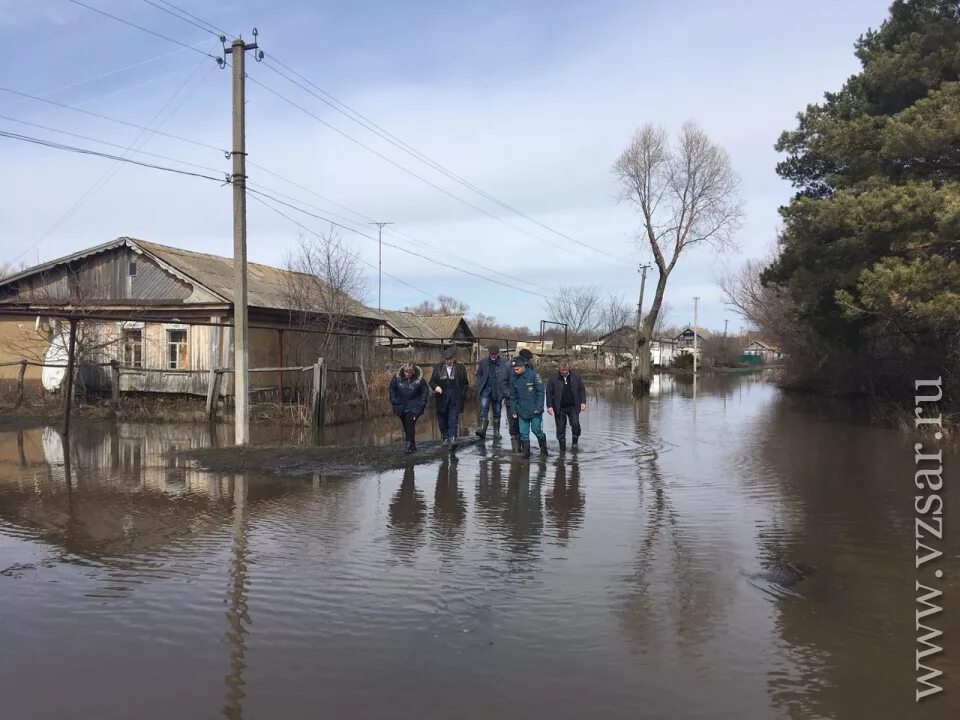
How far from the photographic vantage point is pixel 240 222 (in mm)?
12180

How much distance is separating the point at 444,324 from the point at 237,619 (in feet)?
154

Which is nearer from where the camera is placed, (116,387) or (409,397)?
(409,397)

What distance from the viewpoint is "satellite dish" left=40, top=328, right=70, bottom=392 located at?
19.5 meters

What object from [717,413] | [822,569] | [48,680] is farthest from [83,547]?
[717,413]

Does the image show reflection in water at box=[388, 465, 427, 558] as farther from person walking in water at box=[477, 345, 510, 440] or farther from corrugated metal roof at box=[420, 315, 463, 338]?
corrugated metal roof at box=[420, 315, 463, 338]

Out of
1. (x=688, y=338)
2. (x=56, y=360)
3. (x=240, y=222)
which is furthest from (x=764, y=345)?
(x=240, y=222)

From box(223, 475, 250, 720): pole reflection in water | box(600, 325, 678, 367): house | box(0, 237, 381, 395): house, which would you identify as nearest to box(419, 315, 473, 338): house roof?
box(600, 325, 678, 367): house

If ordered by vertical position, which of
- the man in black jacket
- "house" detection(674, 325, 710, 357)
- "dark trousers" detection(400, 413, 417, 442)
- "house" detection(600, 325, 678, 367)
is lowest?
"dark trousers" detection(400, 413, 417, 442)

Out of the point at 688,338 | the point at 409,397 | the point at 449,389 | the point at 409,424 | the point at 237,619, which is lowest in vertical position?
the point at 237,619

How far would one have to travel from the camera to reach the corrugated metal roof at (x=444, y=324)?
49.9 metres

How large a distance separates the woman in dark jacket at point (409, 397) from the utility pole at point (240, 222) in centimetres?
265

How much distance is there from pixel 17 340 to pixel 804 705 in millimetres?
25252

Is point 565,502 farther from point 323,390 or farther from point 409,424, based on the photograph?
point 323,390

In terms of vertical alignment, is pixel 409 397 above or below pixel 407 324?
below
